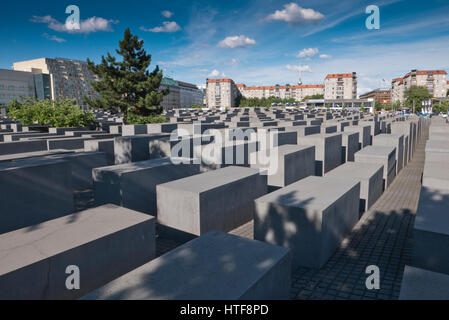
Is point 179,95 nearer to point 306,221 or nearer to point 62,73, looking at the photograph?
point 62,73

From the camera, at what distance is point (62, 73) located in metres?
113

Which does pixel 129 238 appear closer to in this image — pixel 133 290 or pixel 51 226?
pixel 51 226

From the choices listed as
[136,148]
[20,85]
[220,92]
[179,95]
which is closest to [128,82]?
[136,148]

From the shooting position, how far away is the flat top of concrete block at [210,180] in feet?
22.1

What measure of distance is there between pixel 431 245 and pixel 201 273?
11.6 feet

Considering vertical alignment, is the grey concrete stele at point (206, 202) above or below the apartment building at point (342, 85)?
below

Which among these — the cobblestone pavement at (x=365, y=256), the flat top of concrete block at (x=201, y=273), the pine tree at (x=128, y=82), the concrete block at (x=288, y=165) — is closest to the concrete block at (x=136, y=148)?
the cobblestone pavement at (x=365, y=256)

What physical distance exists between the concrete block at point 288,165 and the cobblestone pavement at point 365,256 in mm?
2307

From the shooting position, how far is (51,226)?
4.88 metres

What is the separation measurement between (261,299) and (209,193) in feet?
11.1

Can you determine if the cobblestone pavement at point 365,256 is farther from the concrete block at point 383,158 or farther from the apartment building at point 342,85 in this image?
the apartment building at point 342,85
